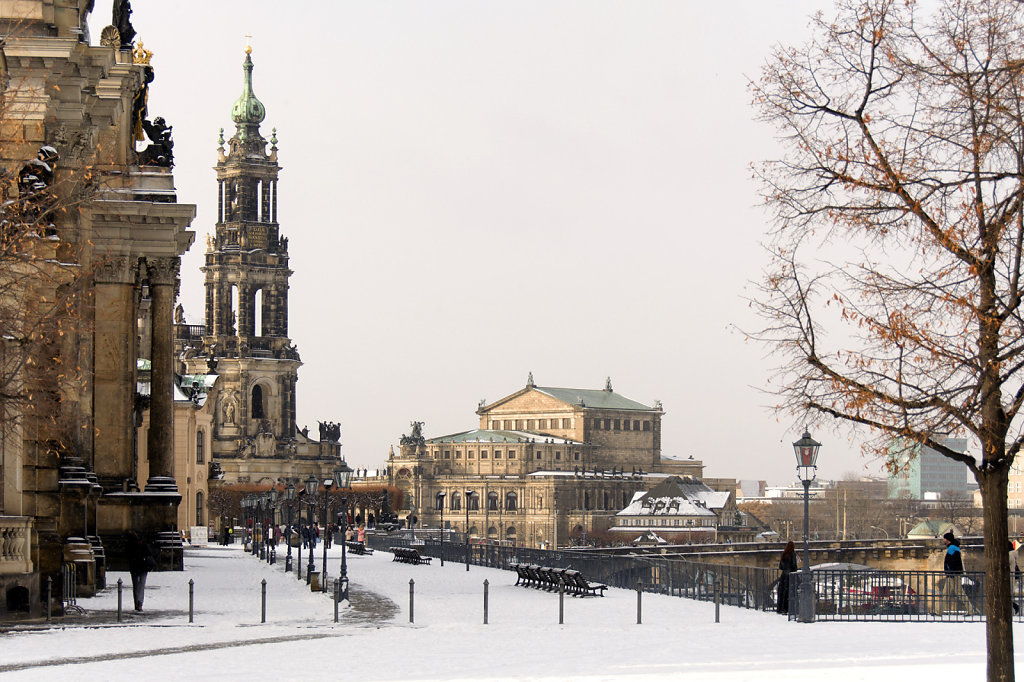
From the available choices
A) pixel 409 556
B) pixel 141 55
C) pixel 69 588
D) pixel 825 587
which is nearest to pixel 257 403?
Answer: pixel 409 556

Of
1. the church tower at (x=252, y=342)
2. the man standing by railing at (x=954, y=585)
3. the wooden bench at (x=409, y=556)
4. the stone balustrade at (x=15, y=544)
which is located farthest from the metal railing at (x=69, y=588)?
the church tower at (x=252, y=342)

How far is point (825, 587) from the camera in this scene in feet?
116

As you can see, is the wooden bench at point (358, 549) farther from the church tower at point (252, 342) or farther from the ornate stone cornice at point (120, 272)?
the church tower at point (252, 342)

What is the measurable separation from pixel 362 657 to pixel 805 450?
12291 millimetres

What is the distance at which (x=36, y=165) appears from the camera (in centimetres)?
2828

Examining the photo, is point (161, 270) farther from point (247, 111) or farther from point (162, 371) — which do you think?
point (247, 111)

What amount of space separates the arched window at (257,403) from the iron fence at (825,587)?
356ft

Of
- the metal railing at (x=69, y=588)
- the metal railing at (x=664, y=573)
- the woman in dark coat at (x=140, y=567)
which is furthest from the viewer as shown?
the metal railing at (x=664, y=573)

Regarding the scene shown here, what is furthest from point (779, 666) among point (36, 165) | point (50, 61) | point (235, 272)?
point (235, 272)

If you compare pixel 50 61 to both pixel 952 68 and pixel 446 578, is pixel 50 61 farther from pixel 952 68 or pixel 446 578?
pixel 446 578

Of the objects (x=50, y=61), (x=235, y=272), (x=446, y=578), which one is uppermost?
(x=235, y=272)

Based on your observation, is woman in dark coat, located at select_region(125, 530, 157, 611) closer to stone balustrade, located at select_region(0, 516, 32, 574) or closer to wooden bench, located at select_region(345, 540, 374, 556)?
stone balustrade, located at select_region(0, 516, 32, 574)

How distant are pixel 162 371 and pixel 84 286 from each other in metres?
22.4

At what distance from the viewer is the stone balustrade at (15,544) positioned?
30.0 meters
